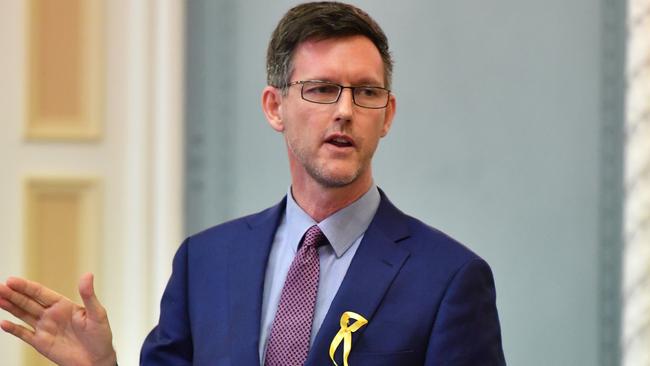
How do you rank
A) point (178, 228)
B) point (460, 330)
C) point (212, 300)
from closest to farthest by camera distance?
1. point (460, 330)
2. point (212, 300)
3. point (178, 228)

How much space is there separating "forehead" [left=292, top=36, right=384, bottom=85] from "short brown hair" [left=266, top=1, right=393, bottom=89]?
13 mm

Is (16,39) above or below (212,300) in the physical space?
above

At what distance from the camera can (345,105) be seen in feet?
6.91

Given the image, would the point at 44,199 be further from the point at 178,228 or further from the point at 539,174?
the point at 539,174

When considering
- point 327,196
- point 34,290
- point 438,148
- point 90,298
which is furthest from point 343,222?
point 438,148

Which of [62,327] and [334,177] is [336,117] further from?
[62,327]

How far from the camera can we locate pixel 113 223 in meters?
3.71

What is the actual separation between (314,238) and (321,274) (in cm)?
7

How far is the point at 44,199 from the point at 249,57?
771 millimetres

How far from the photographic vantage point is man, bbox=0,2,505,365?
6.80 feet

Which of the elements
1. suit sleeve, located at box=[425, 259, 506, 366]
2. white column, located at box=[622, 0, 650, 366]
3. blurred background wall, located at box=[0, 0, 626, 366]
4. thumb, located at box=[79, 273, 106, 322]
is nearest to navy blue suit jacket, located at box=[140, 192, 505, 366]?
suit sleeve, located at box=[425, 259, 506, 366]

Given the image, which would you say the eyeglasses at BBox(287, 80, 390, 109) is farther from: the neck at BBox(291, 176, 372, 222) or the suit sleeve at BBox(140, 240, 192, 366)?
the suit sleeve at BBox(140, 240, 192, 366)

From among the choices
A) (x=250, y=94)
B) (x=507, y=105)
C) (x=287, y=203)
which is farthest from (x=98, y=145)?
(x=287, y=203)

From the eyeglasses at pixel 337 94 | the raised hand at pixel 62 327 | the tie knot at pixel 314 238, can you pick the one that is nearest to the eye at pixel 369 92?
the eyeglasses at pixel 337 94
